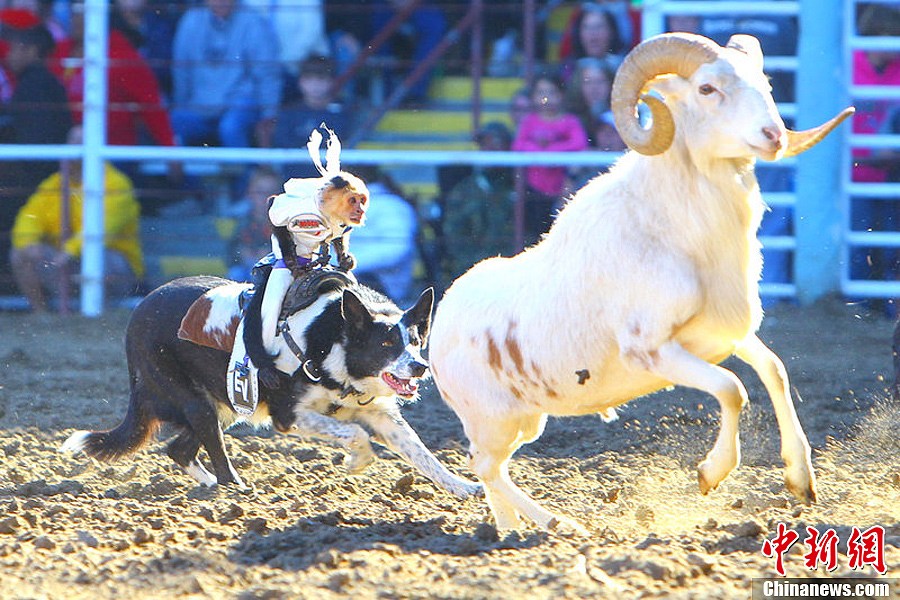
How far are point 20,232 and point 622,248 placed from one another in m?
6.49

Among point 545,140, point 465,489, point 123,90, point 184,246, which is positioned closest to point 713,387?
point 465,489

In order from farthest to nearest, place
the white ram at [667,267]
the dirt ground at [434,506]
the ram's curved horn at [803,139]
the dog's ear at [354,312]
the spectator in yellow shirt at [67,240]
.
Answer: the spectator in yellow shirt at [67,240]
the dog's ear at [354,312]
the ram's curved horn at [803,139]
the white ram at [667,267]
the dirt ground at [434,506]

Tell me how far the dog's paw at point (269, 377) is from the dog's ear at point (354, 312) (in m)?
0.35

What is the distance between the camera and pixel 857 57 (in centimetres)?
973

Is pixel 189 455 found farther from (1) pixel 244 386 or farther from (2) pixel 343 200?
(2) pixel 343 200

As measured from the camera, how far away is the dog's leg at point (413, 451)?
5516 mm

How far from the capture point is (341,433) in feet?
18.8

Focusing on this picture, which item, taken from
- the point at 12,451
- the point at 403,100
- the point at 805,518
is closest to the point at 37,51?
the point at 403,100

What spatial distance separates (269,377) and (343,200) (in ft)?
2.47

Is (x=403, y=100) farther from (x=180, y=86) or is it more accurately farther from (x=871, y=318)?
(x=871, y=318)

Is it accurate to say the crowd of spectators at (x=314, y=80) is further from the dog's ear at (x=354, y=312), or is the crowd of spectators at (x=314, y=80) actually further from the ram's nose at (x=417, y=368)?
the ram's nose at (x=417, y=368)

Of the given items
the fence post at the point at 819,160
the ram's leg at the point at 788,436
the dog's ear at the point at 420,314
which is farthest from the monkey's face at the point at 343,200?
the fence post at the point at 819,160

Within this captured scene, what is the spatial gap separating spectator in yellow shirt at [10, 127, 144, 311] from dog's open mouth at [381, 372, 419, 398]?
474cm

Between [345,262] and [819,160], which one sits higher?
[819,160]
